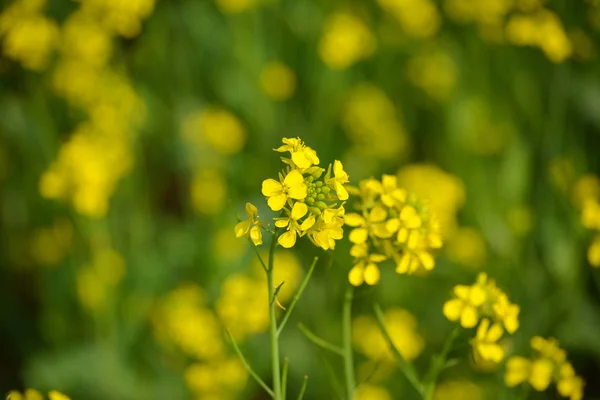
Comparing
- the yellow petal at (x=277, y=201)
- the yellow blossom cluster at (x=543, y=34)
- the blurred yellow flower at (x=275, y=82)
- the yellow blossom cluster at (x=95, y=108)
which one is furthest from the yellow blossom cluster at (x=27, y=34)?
the yellow blossom cluster at (x=543, y=34)

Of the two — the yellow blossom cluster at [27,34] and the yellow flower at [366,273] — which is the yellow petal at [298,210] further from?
the yellow blossom cluster at [27,34]

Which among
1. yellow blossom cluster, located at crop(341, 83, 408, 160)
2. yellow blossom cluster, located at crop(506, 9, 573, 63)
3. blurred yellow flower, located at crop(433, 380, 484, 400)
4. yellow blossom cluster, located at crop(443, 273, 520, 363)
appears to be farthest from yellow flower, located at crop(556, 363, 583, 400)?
yellow blossom cluster, located at crop(341, 83, 408, 160)

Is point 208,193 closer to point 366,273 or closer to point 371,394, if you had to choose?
point 371,394

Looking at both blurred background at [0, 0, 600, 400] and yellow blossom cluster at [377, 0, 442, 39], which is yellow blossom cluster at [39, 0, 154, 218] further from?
yellow blossom cluster at [377, 0, 442, 39]

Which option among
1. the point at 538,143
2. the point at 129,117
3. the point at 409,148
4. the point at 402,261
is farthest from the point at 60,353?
the point at 538,143

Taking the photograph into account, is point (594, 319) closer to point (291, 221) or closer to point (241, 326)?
point (241, 326)
